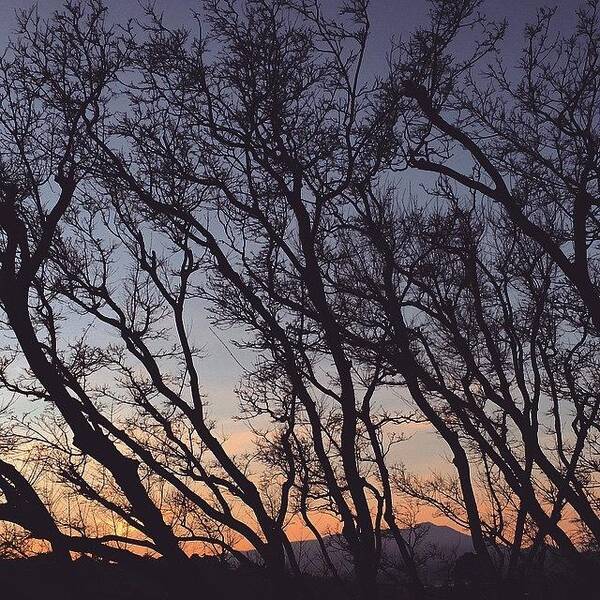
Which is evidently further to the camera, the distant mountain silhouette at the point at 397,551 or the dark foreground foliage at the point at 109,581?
the distant mountain silhouette at the point at 397,551

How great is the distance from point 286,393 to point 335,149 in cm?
741

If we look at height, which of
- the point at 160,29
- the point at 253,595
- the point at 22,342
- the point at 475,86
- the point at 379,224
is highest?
the point at 160,29

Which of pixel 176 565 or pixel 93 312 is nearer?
pixel 176 565

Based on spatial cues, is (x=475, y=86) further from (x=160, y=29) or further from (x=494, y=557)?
(x=494, y=557)

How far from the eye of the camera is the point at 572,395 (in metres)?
14.5

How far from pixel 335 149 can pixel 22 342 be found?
5777 millimetres

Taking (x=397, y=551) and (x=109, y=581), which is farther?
(x=397, y=551)

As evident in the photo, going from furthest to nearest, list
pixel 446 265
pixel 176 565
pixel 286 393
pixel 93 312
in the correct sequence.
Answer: pixel 286 393, pixel 446 265, pixel 93 312, pixel 176 565

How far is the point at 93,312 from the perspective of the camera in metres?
13.1

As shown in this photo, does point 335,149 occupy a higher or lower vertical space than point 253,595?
higher

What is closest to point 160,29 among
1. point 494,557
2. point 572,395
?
point 572,395

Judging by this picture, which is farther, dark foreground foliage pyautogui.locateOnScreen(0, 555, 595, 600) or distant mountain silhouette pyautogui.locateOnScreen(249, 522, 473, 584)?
distant mountain silhouette pyautogui.locateOnScreen(249, 522, 473, 584)

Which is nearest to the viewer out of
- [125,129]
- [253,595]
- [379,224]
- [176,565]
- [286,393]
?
[176,565]

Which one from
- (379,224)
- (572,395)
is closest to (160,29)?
(379,224)
